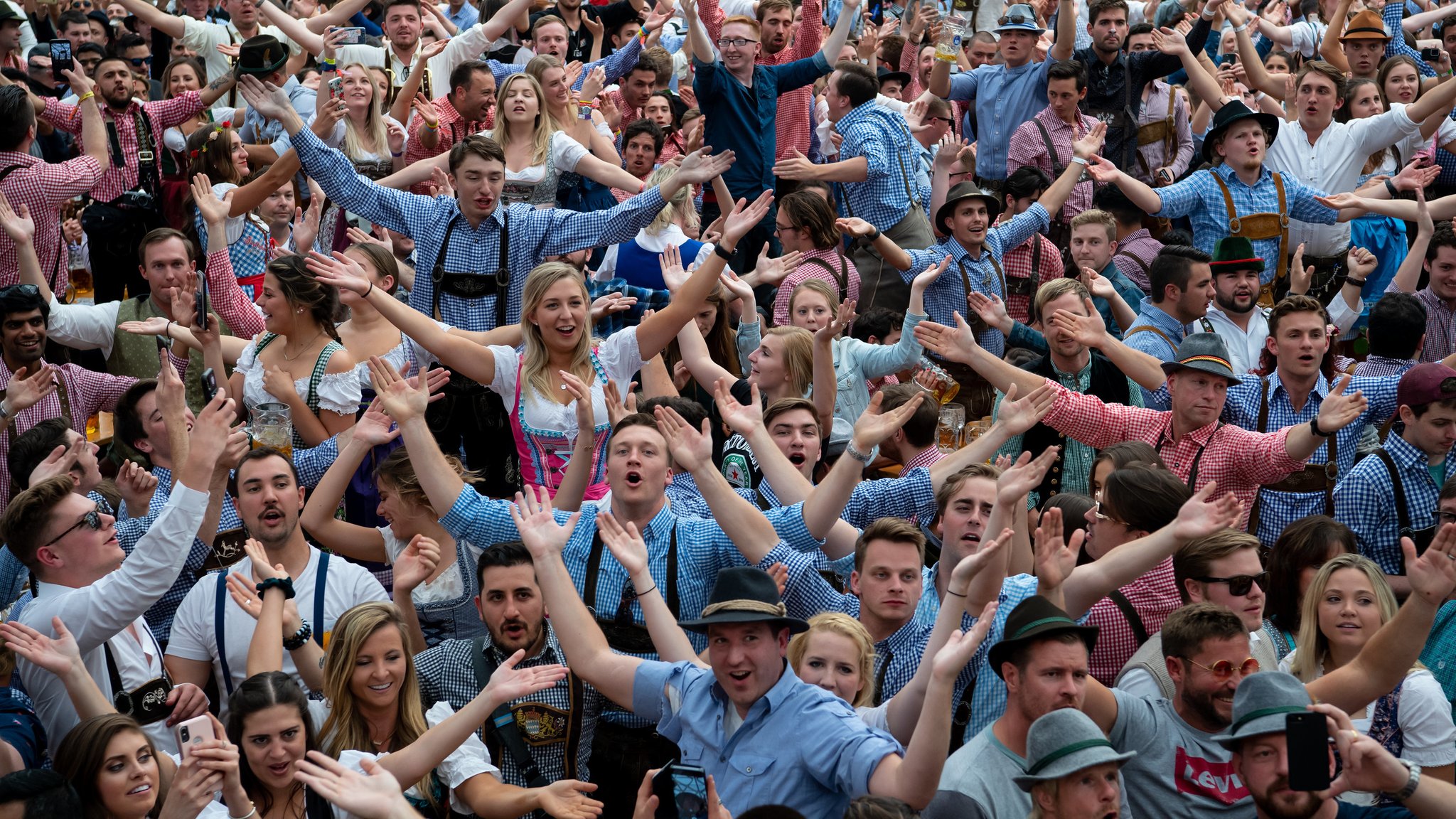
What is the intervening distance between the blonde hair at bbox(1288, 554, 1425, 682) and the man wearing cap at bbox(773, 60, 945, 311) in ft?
14.8

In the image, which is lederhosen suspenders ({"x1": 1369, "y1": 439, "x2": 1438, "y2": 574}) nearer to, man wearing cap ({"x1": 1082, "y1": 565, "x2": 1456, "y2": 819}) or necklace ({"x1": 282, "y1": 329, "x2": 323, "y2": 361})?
man wearing cap ({"x1": 1082, "y1": 565, "x2": 1456, "y2": 819})

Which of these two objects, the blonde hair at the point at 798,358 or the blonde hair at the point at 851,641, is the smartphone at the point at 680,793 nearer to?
the blonde hair at the point at 851,641

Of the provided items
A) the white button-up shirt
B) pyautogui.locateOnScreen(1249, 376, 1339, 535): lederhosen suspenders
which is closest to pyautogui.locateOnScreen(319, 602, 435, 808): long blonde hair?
pyautogui.locateOnScreen(1249, 376, 1339, 535): lederhosen suspenders

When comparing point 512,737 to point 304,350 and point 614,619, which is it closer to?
point 614,619

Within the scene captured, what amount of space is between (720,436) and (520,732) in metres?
2.98

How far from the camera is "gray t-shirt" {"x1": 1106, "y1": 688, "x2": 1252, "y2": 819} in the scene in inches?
175

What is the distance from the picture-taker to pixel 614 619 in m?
5.23

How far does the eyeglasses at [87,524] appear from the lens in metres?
5.12

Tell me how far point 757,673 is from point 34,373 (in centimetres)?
395

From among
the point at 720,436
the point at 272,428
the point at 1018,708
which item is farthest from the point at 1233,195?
the point at 1018,708

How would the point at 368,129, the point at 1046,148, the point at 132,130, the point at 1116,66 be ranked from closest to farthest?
the point at 132,130 → the point at 368,129 → the point at 1046,148 → the point at 1116,66

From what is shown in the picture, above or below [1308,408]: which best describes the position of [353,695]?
above

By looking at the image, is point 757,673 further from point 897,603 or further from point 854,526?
point 854,526

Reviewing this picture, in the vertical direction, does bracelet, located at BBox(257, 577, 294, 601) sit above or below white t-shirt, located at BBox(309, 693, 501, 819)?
above
